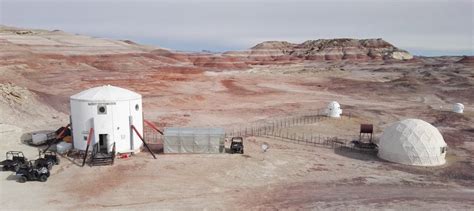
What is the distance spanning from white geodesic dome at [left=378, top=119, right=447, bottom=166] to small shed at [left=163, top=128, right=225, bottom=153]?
13951mm

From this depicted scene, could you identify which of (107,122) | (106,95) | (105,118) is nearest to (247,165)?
(107,122)

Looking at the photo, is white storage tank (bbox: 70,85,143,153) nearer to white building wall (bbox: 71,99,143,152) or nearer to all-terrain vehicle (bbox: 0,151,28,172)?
white building wall (bbox: 71,99,143,152)

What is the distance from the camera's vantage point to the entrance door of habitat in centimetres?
3083

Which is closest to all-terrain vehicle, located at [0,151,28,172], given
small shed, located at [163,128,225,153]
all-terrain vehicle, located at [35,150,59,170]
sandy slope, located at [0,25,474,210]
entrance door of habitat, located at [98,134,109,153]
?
sandy slope, located at [0,25,474,210]

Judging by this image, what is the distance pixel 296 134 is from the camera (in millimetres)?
40688

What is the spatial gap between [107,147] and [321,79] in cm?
7896

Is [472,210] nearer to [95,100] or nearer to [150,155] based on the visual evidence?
[150,155]

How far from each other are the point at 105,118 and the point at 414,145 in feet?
79.6

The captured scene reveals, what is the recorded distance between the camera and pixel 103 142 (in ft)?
102

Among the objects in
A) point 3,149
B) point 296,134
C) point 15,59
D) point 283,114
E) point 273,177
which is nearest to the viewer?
point 273,177

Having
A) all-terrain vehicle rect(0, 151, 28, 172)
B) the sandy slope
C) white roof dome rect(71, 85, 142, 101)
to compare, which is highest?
white roof dome rect(71, 85, 142, 101)

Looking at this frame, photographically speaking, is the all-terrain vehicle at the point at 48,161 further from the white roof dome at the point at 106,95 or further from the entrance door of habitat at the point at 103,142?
the white roof dome at the point at 106,95

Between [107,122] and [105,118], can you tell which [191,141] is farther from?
[105,118]

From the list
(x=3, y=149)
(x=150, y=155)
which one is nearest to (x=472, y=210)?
(x=150, y=155)
